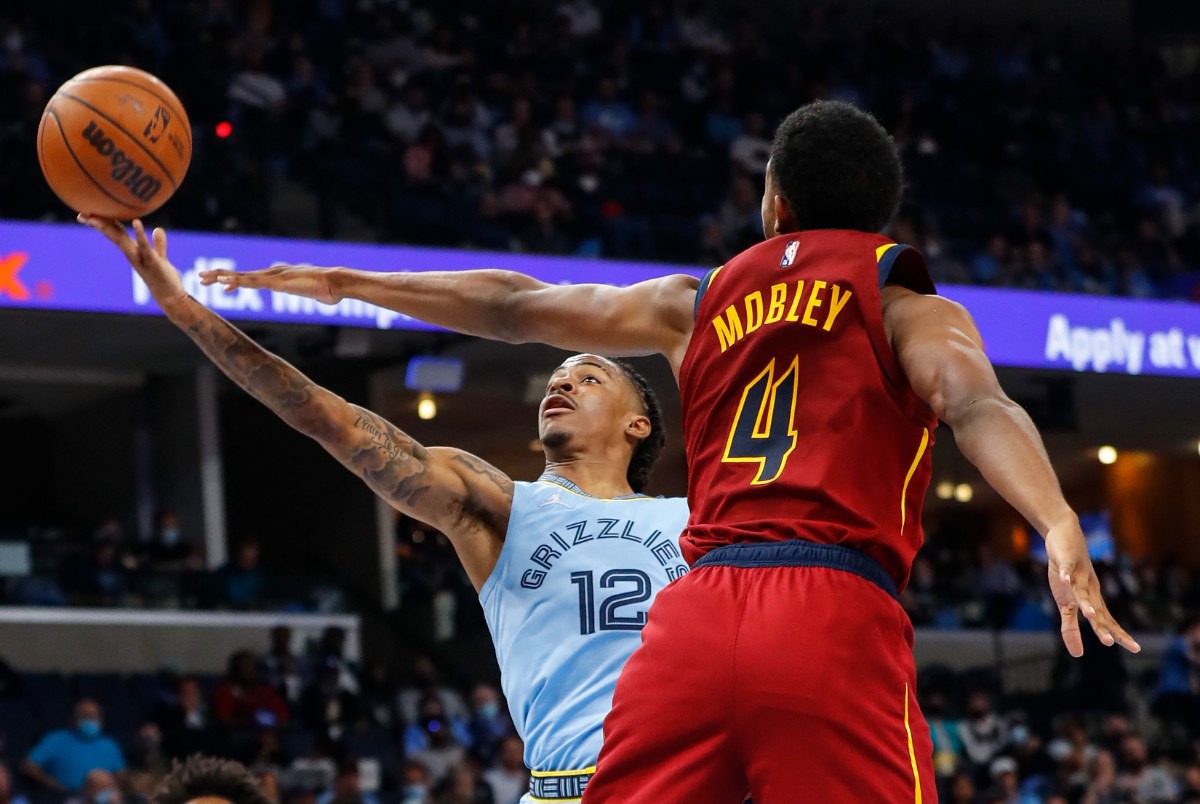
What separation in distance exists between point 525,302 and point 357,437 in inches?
46.3

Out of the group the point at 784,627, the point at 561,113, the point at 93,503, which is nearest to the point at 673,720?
the point at 784,627

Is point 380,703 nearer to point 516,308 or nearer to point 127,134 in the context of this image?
point 127,134

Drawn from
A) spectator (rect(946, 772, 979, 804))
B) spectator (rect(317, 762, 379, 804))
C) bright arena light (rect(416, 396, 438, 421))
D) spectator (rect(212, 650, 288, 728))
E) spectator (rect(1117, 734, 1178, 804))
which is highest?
bright arena light (rect(416, 396, 438, 421))

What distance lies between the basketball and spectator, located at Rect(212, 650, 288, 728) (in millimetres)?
9013

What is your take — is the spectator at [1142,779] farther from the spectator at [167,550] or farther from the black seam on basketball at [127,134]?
the black seam on basketball at [127,134]

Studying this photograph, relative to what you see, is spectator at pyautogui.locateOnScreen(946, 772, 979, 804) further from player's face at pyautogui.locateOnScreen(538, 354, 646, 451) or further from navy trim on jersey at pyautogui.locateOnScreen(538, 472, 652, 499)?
navy trim on jersey at pyautogui.locateOnScreen(538, 472, 652, 499)

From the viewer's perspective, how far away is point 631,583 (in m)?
4.83

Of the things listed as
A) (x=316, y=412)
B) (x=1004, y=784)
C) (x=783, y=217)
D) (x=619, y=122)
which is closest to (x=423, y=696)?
(x=1004, y=784)

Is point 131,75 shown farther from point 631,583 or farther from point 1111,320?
point 1111,320

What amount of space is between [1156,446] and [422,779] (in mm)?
14790

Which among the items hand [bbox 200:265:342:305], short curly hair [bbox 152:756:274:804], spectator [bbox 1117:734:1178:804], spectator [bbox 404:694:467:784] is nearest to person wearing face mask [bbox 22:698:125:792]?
spectator [bbox 404:694:467:784]

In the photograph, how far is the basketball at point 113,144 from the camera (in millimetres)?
4301

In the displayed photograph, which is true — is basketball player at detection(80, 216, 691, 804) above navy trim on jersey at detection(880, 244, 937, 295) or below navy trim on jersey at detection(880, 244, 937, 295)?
below

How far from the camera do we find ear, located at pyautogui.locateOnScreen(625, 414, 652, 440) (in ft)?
17.9
